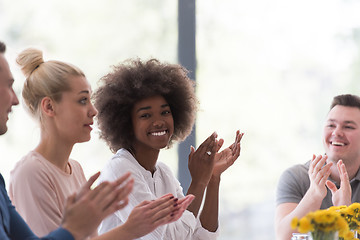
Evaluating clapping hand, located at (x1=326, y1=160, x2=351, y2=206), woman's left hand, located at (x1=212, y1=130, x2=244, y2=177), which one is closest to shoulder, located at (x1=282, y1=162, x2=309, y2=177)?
clapping hand, located at (x1=326, y1=160, x2=351, y2=206)

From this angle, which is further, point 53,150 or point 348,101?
point 348,101

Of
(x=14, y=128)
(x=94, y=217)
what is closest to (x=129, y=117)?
(x=94, y=217)

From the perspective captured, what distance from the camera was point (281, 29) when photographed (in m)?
4.16

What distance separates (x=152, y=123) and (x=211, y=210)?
1.71 feet

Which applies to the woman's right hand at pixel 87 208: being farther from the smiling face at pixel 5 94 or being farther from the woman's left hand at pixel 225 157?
the woman's left hand at pixel 225 157

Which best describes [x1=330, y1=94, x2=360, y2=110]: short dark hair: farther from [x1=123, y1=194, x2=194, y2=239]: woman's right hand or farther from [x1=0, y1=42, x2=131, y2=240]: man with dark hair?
[x1=0, y1=42, x2=131, y2=240]: man with dark hair

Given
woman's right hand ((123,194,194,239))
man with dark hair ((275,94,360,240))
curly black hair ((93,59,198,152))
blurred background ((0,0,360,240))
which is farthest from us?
blurred background ((0,0,360,240))

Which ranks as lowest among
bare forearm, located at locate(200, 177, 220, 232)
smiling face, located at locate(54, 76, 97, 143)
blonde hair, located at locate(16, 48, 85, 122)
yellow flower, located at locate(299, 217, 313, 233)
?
yellow flower, located at locate(299, 217, 313, 233)

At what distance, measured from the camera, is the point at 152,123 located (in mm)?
2383

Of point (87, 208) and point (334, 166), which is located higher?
point (334, 166)

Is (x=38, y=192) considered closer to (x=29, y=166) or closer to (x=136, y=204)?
(x=29, y=166)

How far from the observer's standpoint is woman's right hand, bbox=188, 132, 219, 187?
249 centimetres

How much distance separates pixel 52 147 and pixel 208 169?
750mm

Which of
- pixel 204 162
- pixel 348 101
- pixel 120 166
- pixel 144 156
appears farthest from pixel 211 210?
pixel 348 101
